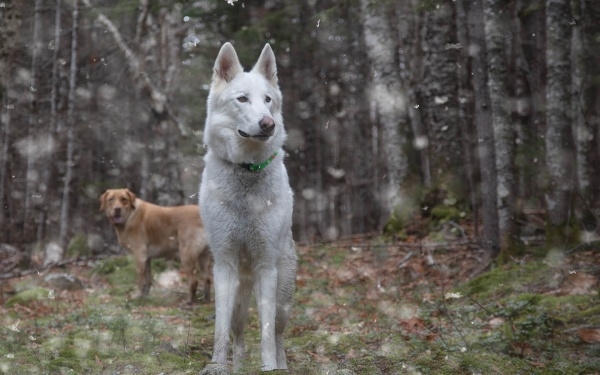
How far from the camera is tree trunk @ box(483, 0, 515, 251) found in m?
7.89

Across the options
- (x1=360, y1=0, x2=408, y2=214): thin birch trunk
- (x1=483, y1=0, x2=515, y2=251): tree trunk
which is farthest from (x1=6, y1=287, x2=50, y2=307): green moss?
(x1=360, y1=0, x2=408, y2=214): thin birch trunk

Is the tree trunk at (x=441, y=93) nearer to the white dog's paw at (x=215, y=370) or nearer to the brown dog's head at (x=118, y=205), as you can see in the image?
the brown dog's head at (x=118, y=205)

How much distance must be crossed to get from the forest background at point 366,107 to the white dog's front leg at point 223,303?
440 cm

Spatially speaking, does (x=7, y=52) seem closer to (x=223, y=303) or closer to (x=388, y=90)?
(x=388, y=90)

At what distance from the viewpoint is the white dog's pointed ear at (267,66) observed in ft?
16.9

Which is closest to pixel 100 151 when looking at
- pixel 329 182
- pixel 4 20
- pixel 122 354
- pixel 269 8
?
pixel 329 182

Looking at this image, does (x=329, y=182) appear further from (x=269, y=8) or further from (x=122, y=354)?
(x=122, y=354)

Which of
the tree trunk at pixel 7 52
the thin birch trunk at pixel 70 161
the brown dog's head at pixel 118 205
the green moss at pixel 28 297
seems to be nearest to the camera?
the green moss at pixel 28 297

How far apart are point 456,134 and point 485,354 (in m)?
7.22

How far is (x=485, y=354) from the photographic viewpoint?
5062mm

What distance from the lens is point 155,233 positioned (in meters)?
9.96

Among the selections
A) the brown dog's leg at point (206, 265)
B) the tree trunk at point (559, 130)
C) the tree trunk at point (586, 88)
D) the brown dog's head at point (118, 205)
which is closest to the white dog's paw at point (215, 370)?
the tree trunk at point (559, 130)

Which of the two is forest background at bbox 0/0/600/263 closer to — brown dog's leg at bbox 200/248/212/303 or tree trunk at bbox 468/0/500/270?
tree trunk at bbox 468/0/500/270

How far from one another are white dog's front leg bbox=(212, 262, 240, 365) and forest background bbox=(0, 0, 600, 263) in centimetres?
440
